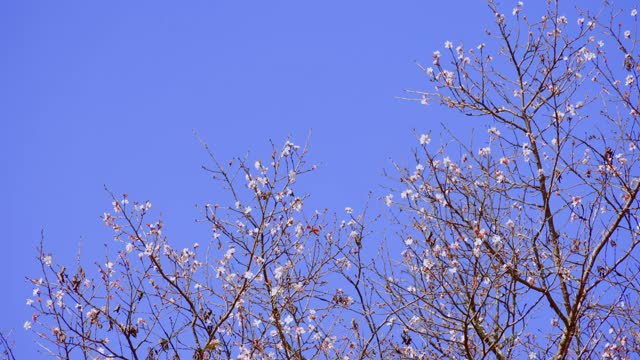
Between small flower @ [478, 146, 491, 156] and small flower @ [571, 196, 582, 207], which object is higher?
small flower @ [478, 146, 491, 156]

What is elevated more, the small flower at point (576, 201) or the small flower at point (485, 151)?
the small flower at point (485, 151)

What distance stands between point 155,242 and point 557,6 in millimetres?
5074

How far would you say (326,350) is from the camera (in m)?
6.96

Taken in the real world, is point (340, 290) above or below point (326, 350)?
above

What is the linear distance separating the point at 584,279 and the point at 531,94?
2.59 meters

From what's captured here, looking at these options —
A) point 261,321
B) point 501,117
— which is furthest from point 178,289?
point 501,117

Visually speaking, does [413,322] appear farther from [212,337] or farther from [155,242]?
[155,242]

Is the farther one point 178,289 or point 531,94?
point 531,94

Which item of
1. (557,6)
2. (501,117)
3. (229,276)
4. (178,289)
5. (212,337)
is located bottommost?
(212,337)

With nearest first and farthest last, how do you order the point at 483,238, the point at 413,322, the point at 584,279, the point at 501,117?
the point at 584,279 → the point at 483,238 → the point at 413,322 → the point at 501,117

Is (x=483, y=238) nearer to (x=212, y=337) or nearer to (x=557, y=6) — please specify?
(x=212, y=337)

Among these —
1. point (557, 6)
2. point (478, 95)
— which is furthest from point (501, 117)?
point (557, 6)

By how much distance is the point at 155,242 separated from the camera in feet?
21.7

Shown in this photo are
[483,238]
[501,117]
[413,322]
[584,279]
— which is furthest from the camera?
[501,117]
